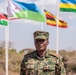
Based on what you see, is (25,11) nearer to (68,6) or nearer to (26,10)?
(26,10)

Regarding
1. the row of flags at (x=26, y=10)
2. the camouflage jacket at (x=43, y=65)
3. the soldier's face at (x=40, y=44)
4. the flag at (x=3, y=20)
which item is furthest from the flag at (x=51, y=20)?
the soldier's face at (x=40, y=44)

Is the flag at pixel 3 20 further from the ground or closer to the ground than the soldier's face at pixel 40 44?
closer to the ground

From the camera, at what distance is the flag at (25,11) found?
1689 centimetres

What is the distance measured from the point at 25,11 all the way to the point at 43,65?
12.8 meters

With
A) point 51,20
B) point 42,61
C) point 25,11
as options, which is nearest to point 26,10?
point 25,11

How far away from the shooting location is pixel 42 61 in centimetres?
448

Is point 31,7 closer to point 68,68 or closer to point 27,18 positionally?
point 27,18

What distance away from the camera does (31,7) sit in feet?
56.7

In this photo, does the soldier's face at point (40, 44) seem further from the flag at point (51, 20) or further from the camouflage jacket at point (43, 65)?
the flag at point (51, 20)

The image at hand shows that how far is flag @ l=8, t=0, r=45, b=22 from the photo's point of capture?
1689 cm

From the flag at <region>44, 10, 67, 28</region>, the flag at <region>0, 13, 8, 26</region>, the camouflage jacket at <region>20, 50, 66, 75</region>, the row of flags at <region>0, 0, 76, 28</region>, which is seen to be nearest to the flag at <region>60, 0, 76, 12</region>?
the row of flags at <region>0, 0, 76, 28</region>

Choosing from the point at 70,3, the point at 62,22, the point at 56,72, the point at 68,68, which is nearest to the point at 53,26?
the point at 62,22

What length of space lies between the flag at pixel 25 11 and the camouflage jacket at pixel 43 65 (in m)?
12.1

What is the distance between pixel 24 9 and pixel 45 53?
12821 mm
